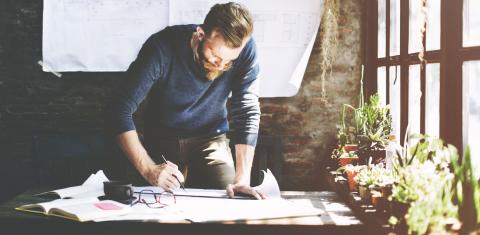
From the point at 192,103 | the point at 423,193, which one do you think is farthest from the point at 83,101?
the point at 423,193

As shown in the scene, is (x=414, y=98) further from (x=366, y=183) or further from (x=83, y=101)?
(x=83, y=101)

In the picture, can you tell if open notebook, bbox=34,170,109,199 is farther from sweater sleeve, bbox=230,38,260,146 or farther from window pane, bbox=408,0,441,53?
window pane, bbox=408,0,441,53

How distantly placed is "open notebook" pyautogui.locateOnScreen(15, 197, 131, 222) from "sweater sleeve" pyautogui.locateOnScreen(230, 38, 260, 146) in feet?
3.13

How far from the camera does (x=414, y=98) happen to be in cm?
311

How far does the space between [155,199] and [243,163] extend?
2.14 ft

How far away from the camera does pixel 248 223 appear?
2.21 meters

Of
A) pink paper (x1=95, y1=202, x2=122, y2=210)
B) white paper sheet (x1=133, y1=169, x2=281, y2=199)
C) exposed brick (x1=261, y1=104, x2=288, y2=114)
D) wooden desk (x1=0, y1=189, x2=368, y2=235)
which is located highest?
exposed brick (x1=261, y1=104, x2=288, y2=114)

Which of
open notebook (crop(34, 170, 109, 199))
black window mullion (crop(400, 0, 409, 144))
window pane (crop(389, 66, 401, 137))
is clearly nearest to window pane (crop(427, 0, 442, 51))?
black window mullion (crop(400, 0, 409, 144))

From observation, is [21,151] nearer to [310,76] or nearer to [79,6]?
[79,6]

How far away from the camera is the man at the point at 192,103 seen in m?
2.92

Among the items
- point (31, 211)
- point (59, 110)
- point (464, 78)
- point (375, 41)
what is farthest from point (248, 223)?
point (59, 110)

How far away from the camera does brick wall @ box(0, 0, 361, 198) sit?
183 inches

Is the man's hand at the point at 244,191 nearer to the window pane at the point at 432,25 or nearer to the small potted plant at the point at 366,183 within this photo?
the small potted plant at the point at 366,183

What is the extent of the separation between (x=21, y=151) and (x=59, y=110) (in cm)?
47
